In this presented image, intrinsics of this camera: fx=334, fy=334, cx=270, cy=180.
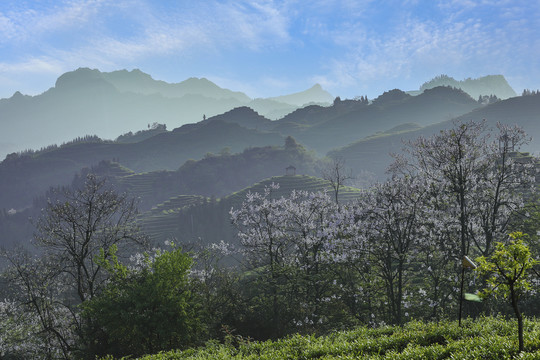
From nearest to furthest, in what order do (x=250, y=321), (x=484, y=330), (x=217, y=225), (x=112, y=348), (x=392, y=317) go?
(x=484, y=330) → (x=112, y=348) → (x=392, y=317) → (x=250, y=321) → (x=217, y=225)

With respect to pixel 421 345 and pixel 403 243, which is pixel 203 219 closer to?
pixel 403 243

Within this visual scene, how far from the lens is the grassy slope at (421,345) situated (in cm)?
787

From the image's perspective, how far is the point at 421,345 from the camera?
406 inches

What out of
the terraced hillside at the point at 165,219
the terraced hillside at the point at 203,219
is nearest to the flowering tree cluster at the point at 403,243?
the terraced hillside at the point at 203,219

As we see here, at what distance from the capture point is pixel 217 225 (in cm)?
15162

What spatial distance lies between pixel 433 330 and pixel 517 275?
436 centimetres

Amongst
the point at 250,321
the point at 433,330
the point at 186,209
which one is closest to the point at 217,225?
the point at 186,209

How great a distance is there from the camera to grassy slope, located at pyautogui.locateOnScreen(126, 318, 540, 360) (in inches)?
310

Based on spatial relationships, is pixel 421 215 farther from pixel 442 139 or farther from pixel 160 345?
pixel 160 345

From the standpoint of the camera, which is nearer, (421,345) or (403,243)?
(421,345)

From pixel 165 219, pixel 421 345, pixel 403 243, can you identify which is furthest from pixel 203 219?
pixel 421 345

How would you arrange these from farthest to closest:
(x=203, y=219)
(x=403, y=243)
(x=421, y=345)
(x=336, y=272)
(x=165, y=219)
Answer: (x=165, y=219) → (x=203, y=219) → (x=336, y=272) → (x=403, y=243) → (x=421, y=345)

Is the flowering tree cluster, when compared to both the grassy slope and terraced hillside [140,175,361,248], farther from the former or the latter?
terraced hillside [140,175,361,248]

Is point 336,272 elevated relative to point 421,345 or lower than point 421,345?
lower
